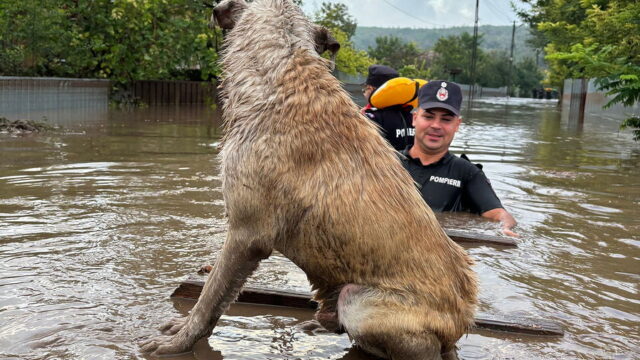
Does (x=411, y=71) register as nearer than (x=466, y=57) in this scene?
Yes

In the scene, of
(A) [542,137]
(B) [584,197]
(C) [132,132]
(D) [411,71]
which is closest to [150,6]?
(C) [132,132]

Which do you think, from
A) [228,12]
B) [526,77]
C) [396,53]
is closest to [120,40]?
[228,12]

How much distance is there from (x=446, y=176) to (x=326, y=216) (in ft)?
9.86

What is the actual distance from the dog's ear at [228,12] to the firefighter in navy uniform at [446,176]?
2.16 meters

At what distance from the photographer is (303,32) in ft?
12.4

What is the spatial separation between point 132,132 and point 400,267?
12.8 metres

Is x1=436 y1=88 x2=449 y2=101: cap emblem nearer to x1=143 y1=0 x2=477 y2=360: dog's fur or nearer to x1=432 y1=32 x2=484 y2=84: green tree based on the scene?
x1=143 y1=0 x2=477 y2=360: dog's fur

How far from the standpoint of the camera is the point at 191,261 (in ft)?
17.3

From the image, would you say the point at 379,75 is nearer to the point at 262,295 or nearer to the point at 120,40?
the point at 262,295

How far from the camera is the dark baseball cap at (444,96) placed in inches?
210

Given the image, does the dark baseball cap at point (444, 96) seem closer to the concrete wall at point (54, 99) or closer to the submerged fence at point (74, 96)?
the concrete wall at point (54, 99)

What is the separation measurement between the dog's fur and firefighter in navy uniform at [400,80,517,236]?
224 centimetres

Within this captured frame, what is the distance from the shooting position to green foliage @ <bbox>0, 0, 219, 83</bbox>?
2105cm

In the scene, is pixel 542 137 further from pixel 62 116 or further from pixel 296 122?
pixel 296 122
